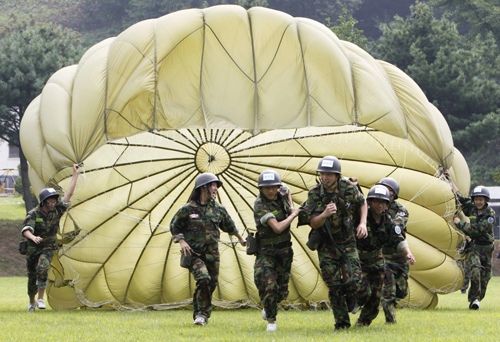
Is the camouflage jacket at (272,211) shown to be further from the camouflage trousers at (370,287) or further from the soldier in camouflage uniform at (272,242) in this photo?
the camouflage trousers at (370,287)

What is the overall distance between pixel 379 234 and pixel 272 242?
135cm

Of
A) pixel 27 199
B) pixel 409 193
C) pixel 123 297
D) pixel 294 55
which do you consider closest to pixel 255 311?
pixel 123 297

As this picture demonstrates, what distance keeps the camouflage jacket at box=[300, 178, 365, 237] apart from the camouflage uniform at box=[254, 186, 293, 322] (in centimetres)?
50

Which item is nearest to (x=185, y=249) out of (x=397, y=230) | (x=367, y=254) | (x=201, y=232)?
(x=201, y=232)

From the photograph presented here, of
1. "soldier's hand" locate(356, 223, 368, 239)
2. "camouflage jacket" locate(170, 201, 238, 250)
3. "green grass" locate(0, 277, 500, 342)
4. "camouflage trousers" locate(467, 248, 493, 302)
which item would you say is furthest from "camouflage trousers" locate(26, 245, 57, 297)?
"camouflage trousers" locate(467, 248, 493, 302)

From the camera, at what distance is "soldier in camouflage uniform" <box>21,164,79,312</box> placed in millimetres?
11508

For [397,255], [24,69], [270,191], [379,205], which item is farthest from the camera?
[24,69]

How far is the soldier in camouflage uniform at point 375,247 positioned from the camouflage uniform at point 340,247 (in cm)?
34

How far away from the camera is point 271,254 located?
8945 millimetres

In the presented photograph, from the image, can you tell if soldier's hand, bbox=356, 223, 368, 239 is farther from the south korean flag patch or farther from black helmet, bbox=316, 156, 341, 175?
the south korean flag patch

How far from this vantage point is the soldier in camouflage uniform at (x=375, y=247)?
8727mm

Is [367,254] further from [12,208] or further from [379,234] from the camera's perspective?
[12,208]

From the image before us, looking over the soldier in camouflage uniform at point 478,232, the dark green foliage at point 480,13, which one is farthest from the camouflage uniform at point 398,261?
the dark green foliage at point 480,13

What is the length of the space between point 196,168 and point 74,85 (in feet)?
11.3
